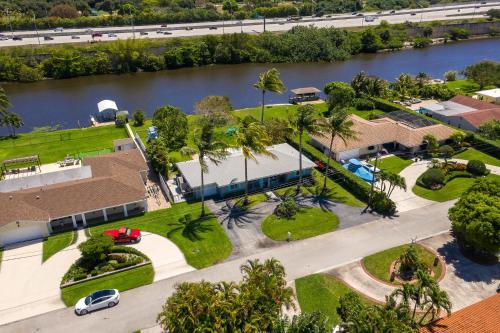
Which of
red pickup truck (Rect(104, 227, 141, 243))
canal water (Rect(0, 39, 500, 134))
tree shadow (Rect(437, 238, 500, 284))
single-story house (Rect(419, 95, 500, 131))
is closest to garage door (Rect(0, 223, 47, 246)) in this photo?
red pickup truck (Rect(104, 227, 141, 243))

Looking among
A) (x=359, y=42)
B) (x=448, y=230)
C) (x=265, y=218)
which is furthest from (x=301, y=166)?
(x=359, y=42)

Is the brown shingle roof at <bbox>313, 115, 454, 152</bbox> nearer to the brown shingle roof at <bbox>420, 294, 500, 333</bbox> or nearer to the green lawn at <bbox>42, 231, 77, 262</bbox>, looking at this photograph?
the brown shingle roof at <bbox>420, 294, 500, 333</bbox>

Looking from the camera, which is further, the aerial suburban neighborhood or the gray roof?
the gray roof

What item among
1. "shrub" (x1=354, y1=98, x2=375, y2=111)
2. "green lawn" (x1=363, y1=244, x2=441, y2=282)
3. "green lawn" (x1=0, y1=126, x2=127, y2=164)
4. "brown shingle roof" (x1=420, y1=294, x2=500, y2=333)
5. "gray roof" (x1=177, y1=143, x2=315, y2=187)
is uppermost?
"shrub" (x1=354, y1=98, x2=375, y2=111)

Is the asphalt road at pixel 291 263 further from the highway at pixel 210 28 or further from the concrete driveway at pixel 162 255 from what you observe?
the highway at pixel 210 28

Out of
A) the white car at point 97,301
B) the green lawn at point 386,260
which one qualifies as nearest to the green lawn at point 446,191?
the green lawn at point 386,260

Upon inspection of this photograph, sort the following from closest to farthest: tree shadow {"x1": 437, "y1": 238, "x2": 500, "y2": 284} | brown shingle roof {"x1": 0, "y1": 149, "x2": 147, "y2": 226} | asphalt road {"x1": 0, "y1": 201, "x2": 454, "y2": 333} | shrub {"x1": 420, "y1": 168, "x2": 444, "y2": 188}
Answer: asphalt road {"x1": 0, "y1": 201, "x2": 454, "y2": 333}, tree shadow {"x1": 437, "y1": 238, "x2": 500, "y2": 284}, brown shingle roof {"x1": 0, "y1": 149, "x2": 147, "y2": 226}, shrub {"x1": 420, "y1": 168, "x2": 444, "y2": 188}

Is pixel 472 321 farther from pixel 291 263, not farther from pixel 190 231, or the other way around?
pixel 190 231
